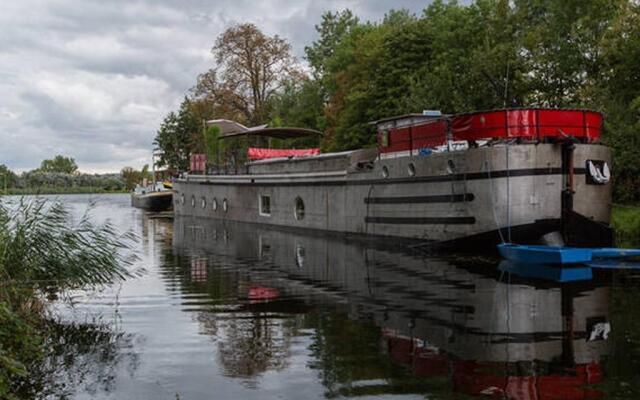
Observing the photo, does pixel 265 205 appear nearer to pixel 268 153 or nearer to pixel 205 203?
pixel 268 153

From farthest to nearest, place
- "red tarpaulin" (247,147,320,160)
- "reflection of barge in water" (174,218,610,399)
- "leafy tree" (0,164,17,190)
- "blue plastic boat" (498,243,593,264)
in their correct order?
"red tarpaulin" (247,147,320,160), "blue plastic boat" (498,243,593,264), "leafy tree" (0,164,17,190), "reflection of barge in water" (174,218,610,399)

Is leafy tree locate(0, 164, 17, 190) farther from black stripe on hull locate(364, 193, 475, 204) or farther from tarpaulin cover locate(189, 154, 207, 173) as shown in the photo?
tarpaulin cover locate(189, 154, 207, 173)

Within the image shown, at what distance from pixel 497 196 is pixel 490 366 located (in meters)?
11.2

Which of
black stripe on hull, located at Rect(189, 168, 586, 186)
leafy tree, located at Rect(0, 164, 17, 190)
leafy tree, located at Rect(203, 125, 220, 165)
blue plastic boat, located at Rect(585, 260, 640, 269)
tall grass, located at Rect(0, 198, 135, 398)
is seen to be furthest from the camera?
leafy tree, located at Rect(203, 125, 220, 165)

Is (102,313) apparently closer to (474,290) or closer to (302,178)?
(474,290)

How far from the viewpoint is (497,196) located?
1902 cm

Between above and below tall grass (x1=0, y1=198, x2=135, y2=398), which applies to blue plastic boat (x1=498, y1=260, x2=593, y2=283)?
below

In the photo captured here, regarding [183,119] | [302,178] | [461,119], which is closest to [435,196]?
[461,119]

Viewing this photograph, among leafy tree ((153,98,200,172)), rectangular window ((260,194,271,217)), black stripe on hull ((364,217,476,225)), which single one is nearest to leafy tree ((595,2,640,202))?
black stripe on hull ((364,217,476,225))

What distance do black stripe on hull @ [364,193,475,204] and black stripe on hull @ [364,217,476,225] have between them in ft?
1.67

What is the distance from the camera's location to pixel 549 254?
678 inches

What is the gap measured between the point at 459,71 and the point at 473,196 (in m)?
19.4

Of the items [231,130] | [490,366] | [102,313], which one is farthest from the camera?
[231,130]

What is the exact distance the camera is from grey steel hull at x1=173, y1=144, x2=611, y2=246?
18953mm
